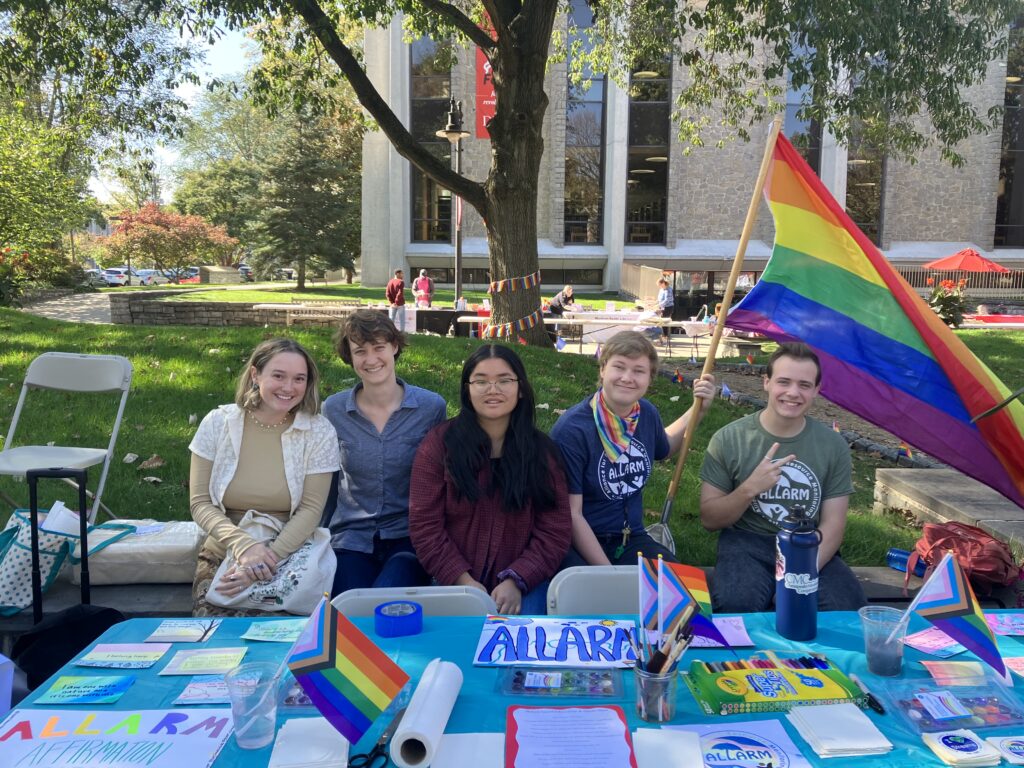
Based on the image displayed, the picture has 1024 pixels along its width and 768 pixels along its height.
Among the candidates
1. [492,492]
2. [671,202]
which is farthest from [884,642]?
[671,202]

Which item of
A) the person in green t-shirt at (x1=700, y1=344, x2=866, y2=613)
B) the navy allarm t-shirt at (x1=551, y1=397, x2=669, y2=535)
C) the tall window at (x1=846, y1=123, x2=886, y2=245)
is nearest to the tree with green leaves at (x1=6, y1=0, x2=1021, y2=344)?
the person in green t-shirt at (x1=700, y1=344, x2=866, y2=613)

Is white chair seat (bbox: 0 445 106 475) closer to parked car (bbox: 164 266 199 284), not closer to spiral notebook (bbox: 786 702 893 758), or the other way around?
spiral notebook (bbox: 786 702 893 758)

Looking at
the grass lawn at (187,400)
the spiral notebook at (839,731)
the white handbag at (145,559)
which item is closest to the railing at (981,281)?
the grass lawn at (187,400)

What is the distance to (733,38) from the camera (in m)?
11.3

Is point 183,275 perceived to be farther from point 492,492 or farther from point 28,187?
point 492,492

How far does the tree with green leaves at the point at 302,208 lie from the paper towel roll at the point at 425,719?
29422 millimetres

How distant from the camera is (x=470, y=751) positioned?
1923 mm

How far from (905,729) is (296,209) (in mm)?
30483

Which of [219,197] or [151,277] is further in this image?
[151,277]

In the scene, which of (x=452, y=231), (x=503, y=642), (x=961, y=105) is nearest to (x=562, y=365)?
(x=961, y=105)

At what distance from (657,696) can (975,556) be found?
250 centimetres

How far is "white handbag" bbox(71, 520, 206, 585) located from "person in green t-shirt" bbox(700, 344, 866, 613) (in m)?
2.49

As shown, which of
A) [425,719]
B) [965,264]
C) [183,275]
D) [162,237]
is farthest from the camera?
[183,275]

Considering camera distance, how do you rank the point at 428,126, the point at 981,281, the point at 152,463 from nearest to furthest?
the point at 152,463 < the point at 981,281 < the point at 428,126
